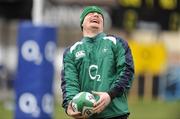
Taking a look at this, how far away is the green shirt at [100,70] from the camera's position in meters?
7.02

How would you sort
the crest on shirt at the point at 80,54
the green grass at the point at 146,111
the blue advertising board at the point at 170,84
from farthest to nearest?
the blue advertising board at the point at 170,84 → the green grass at the point at 146,111 → the crest on shirt at the point at 80,54

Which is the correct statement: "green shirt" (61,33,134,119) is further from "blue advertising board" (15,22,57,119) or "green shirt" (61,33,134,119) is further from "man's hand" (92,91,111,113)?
"blue advertising board" (15,22,57,119)

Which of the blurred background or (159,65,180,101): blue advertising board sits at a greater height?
the blurred background

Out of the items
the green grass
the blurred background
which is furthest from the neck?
the green grass

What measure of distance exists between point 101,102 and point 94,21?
27.2 inches

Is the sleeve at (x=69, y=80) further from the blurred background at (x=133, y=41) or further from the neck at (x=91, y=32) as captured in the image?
the blurred background at (x=133, y=41)

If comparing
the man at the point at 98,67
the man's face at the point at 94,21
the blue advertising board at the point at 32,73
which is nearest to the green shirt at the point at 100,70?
the man at the point at 98,67

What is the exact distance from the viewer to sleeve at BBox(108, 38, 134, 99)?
6.95 meters

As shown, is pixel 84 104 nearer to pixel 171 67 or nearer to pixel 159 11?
pixel 159 11

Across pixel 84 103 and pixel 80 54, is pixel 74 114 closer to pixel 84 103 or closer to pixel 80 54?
pixel 84 103

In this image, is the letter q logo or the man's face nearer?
the man's face

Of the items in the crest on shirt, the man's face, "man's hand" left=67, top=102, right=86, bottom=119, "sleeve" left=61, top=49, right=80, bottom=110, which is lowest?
"man's hand" left=67, top=102, right=86, bottom=119

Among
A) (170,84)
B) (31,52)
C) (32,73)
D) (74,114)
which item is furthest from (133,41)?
(74,114)

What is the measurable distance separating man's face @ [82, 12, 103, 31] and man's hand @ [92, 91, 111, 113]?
0.56 m
